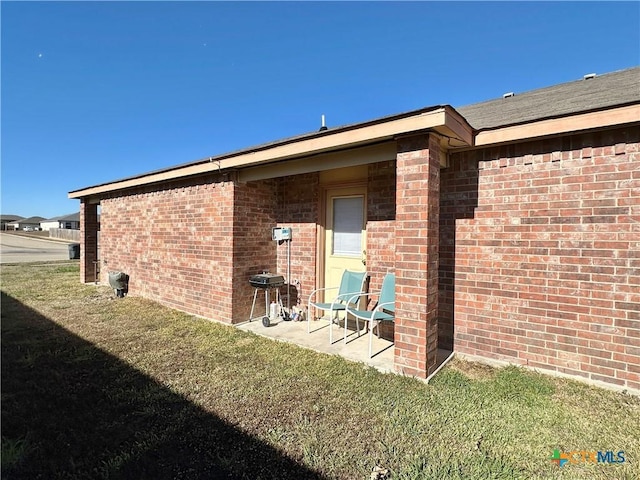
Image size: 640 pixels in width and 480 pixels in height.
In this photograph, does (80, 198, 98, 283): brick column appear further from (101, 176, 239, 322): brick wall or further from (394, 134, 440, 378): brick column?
(394, 134, 440, 378): brick column

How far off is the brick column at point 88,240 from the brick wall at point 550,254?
35.6 ft

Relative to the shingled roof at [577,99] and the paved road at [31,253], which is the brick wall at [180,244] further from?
the paved road at [31,253]

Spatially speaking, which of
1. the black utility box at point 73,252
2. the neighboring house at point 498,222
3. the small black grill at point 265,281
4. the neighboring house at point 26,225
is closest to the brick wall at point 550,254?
the neighboring house at point 498,222

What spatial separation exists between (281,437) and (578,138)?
4.13 m

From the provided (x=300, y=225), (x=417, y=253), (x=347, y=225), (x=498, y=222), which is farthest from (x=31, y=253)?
(x=498, y=222)

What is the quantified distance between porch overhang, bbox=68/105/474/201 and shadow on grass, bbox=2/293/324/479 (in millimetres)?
3067

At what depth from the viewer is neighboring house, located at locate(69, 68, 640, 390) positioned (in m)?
3.16

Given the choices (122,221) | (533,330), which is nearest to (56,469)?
(533,330)

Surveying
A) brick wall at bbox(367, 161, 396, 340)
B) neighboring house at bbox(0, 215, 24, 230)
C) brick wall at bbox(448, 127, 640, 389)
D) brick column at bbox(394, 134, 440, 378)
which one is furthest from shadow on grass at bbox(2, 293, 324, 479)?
neighboring house at bbox(0, 215, 24, 230)

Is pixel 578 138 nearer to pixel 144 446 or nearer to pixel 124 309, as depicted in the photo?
pixel 144 446

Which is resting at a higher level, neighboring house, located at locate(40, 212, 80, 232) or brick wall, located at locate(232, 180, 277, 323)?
neighboring house, located at locate(40, 212, 80, 232)

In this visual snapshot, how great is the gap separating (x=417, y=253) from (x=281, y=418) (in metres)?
2.10

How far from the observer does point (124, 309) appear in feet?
21.7

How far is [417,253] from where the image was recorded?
3408mm
